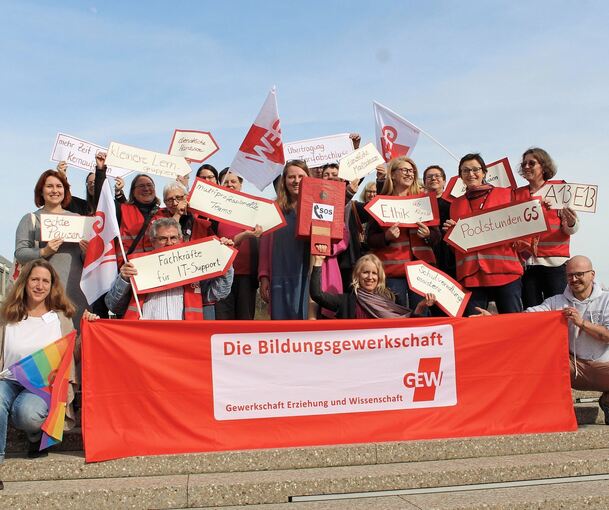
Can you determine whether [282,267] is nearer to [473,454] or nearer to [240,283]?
[240,283]

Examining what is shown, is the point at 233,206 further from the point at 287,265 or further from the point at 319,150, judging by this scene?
the point at 319,150

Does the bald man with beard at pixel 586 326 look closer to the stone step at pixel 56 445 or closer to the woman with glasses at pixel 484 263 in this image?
the woman with glasses at pixel 484 263

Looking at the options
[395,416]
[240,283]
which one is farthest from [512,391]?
[240,283]

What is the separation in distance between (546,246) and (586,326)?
3.29 feet

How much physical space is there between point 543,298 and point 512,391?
55.3 inches

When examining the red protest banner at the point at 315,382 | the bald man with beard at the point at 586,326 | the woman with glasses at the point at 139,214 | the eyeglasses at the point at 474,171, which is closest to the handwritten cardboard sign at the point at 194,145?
the woman with glasses at the point at 139,214

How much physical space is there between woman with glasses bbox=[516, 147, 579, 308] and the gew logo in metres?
1.69

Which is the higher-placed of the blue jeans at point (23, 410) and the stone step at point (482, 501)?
the blue jeans at point (23, 410)

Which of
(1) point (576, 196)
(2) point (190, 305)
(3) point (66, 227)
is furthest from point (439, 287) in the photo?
(3) point (66, 227)

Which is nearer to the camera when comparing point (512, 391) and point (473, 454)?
point (473, 454)

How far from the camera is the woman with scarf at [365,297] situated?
5.94m

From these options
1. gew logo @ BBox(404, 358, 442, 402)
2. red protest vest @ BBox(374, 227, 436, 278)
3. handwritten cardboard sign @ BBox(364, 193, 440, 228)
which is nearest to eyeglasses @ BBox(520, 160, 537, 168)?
handwritten cardboard sign @ BBox(364, 193, 440, 228)

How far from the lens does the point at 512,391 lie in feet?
18.9

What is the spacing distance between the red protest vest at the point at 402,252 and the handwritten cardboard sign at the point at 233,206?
3.60 ft
